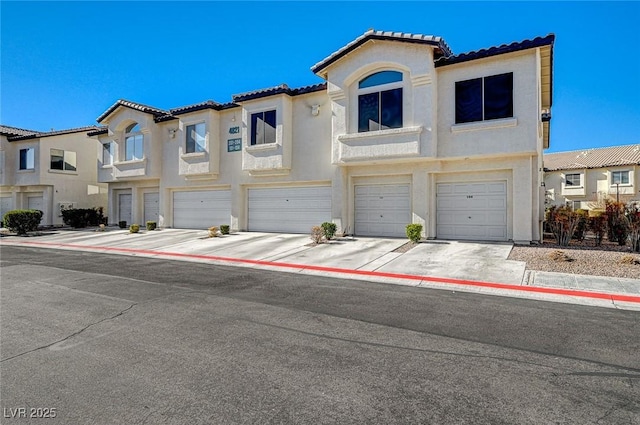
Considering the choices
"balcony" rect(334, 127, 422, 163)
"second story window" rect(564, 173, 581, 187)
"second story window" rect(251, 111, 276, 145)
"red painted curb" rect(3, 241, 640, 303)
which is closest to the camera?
"red painted curb" rect(3, 241, 640, 303)

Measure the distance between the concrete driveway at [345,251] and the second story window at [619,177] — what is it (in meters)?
32.6

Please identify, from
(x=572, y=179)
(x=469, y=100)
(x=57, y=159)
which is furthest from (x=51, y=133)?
(x=572, y=179)

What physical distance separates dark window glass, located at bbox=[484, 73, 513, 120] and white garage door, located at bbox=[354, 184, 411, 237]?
4.32 metres

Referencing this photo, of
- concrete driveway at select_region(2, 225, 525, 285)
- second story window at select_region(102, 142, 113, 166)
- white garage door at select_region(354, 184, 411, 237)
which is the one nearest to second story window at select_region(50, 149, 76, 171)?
second story window at select_region(102, 142, 113, 166)

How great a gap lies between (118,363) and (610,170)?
45751 mm

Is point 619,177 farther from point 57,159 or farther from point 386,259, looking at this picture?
point 57,159

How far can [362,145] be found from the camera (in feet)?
48.7

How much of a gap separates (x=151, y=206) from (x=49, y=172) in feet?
30.8

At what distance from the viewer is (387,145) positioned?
47.1ft

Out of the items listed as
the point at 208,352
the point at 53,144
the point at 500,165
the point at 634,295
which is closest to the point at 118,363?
the point at 208,352

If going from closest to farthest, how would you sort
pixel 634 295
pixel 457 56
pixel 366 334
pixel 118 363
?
1. pixel 118 363
2. pixel 366 334
3. pixel 634 295
4. pixel 457 56

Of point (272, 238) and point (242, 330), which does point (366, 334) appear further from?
point (272, 238)

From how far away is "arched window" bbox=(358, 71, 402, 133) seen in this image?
14406 mm

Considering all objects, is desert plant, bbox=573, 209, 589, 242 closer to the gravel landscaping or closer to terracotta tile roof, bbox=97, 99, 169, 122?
the gravel landscaping
